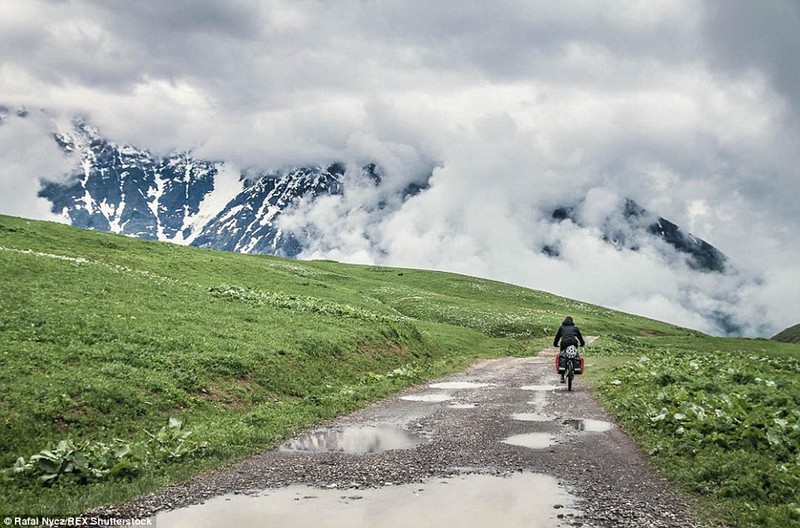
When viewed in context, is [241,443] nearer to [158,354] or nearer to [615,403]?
[158,354]

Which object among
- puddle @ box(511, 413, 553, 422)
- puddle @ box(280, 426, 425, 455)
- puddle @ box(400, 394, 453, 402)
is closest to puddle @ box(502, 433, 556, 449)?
puddle @ box(511, 413, 553, 422)

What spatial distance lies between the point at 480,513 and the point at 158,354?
17.1 meters

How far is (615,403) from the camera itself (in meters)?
22.0

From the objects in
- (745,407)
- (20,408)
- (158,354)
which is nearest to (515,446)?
(745,407)

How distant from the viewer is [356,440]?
17.0 metres

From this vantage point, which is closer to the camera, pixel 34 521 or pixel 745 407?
pixel 34 521

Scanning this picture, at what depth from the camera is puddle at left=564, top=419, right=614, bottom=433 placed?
711 inches

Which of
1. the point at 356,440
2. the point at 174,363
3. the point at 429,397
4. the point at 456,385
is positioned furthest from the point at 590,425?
the point at 174,363

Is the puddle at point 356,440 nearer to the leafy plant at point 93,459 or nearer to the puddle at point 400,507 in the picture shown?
the leafy plant at point 93,459

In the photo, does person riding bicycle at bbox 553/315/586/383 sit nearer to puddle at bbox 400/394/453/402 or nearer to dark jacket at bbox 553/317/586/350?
dark jacket at bbox 553/317/586/350

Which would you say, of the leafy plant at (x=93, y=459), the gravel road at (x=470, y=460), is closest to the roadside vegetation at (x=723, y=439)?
the gravel road at (x=470, y=460)

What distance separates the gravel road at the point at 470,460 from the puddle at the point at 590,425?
1.2 inches

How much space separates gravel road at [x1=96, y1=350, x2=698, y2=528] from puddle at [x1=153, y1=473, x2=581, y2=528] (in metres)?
0.21

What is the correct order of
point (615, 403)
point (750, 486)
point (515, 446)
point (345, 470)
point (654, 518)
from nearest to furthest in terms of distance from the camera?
point (654, 518), point (750, 486), point (345, 470), point (515, 446), point (615, 403)
